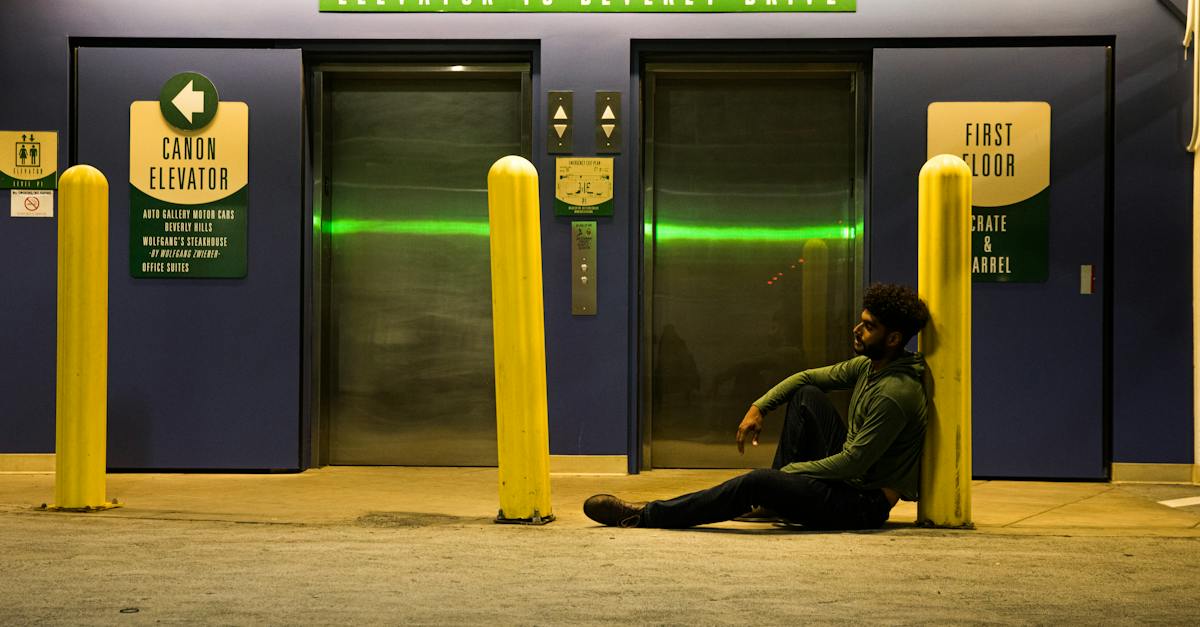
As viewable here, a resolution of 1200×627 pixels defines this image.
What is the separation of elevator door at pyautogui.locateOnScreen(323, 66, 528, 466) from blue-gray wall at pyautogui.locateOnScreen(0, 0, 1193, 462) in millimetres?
560

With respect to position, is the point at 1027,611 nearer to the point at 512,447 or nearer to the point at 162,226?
the point at 512,447

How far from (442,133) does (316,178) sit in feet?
2.76

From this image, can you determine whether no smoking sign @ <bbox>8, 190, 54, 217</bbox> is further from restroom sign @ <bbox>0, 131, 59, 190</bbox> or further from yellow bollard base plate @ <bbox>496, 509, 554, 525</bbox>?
yellow bollard base plate @ <bbox>496, 509, 554, 525</bbox>

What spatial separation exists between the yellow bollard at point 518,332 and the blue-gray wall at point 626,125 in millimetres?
1985

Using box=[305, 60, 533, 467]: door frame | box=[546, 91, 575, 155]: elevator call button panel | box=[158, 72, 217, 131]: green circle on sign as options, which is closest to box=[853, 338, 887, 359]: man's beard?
box=[546, 91, 575, 155]: elevator call button panel

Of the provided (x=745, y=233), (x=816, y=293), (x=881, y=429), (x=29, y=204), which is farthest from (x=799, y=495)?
(x=29, y=204)

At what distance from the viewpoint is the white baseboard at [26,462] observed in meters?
7.04

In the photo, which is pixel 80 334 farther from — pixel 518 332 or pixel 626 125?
pixel 626 125

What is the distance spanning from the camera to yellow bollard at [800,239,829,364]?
730cm

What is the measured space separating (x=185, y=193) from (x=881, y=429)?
14.8 ft

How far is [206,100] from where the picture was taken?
7.07m

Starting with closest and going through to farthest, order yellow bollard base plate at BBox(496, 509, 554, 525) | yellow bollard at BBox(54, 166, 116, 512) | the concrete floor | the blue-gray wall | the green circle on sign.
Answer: the concrete floor, yellow bollard base plate at BBox(496, 509, 554, 525), yellow bollard at BBox(54, 166, 116, 512), the blue-gray wall, the green circle on sign

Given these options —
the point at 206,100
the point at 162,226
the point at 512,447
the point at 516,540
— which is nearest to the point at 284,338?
the point at 162,226

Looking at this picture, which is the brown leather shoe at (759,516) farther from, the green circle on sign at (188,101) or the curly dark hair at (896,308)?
the green circle on sign at (188,101)
